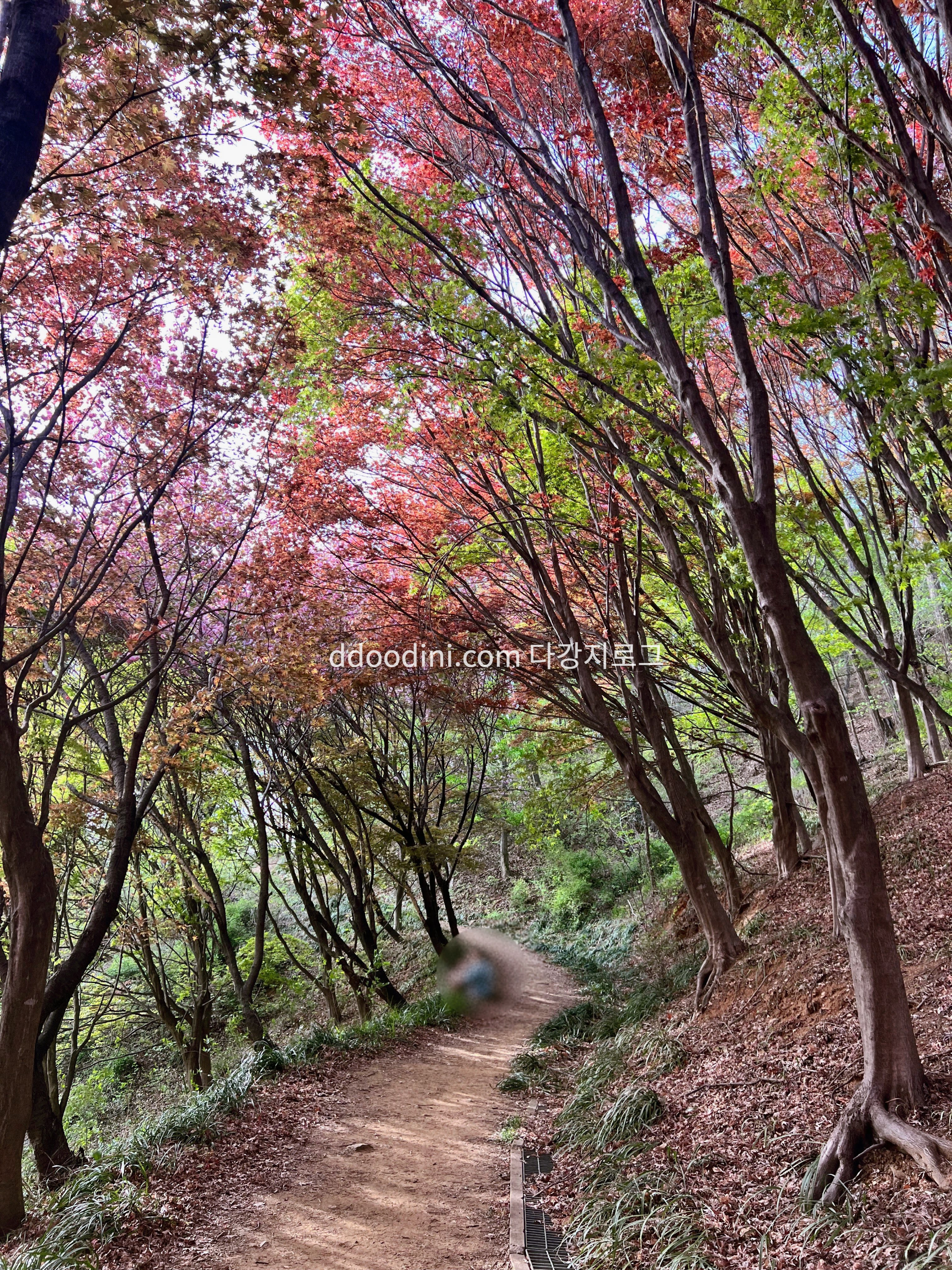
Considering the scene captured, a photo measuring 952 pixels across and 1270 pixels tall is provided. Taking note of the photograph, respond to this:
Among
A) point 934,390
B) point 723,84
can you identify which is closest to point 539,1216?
point 934,390

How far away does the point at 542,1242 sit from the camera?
13.9 ft

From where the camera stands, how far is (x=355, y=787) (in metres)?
11.9

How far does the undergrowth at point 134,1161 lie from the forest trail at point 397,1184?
648 millimetres

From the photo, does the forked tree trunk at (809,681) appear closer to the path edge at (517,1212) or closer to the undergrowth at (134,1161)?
Answer: the path edge at (517,1212)

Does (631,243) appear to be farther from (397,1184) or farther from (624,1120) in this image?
(397,1184)

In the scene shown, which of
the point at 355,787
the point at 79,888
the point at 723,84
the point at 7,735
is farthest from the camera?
the point at 355,787

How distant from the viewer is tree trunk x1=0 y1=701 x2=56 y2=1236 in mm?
4840

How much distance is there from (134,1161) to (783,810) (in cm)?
694

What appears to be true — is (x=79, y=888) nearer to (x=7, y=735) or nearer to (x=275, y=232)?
(x=7, y=735)

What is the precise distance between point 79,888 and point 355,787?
13.7ft

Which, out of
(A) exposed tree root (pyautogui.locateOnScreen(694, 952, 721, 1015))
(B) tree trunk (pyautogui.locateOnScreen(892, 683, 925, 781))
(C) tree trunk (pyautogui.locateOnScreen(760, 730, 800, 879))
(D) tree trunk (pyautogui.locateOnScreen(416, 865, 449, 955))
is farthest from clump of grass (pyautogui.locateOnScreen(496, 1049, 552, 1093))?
(B) tree trunk (pyautogui.locateOnScreen(892, 683, 925, 781))

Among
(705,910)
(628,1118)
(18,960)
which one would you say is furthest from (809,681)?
(18,960)

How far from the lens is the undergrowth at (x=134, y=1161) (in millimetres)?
4199

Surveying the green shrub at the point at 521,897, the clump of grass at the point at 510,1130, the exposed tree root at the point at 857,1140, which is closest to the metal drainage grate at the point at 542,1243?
the clump of grass at the point at 510,1130
